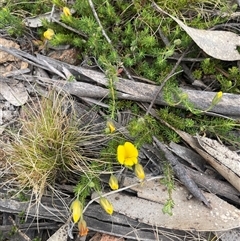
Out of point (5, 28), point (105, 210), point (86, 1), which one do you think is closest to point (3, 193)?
point (105, 210)

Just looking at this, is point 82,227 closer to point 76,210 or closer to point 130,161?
point 76,210

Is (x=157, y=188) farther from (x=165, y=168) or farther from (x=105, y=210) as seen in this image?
(x=105, y=210)

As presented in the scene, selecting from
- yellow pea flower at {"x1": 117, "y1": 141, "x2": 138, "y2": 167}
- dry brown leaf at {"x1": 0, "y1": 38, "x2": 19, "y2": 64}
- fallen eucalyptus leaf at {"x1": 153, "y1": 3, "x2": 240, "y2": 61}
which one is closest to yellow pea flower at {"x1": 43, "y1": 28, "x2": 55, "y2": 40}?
dry brown leaf at {"x1": 0, "y1": 38, "x2": 19, "y2": 64}

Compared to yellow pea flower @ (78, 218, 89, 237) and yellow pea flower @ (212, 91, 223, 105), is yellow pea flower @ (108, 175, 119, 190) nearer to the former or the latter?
yellow pea flower @ (78, 218, 89, 237)

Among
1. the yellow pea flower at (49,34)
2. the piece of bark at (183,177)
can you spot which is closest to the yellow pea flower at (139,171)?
the piece of bark at (183,177)

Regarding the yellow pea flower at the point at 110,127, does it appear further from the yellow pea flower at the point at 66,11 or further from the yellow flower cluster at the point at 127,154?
the yellow pea flower at the point at 66,11

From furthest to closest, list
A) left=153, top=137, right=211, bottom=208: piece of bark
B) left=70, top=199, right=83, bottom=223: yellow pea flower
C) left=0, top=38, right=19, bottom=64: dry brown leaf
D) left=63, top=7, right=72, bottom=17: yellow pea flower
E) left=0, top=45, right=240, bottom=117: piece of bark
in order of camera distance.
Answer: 1. left=0, top=38, right=19, bottom=64: dry brown leaf
2. left=63, top=7, right=72, bottom=17: yellow pea flower
3. left=0, top=45, right=240, bottom=117: piece of bark
4. left=153, top=137, right=211, bottom=208: piece of bark
5. left=70, top=199, right=83, bottom=223: yellow pea flower
